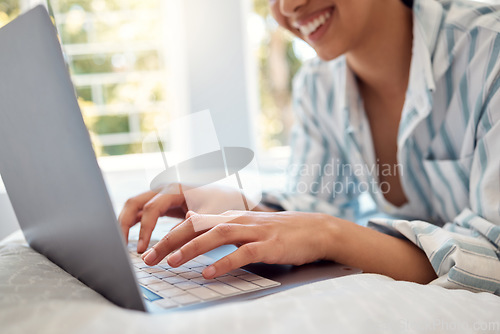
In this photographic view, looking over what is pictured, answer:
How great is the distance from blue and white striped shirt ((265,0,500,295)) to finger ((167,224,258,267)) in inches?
10.5

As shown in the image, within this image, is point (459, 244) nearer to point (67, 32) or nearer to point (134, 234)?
point (134, 234)

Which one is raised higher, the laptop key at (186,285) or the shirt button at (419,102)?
the shirt button at (419,102)

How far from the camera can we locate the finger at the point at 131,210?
0.84 m

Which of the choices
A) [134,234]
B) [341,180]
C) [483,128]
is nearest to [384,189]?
[341,180]

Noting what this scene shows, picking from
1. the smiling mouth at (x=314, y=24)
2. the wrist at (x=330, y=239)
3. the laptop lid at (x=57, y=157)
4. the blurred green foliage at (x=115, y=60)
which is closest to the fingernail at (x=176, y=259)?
the laptop lid at (x=57, y=157)

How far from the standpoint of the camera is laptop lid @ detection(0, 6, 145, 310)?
42 cm

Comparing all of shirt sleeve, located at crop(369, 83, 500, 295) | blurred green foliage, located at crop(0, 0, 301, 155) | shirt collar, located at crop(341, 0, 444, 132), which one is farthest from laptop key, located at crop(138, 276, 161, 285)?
blurred green foliage, located at crop(0, 0, 301, 155)

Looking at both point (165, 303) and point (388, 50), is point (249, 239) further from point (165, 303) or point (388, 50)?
point (388, 50)

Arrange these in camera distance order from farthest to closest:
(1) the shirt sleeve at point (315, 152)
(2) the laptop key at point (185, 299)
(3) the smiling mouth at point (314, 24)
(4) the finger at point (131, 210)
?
(1) the shirt sleeve at point (315, 152)
(3) the smiling mouth at point (314, 24)
(4) the finger at point (131, 210)
(2) the laptop key at point (185, 299)

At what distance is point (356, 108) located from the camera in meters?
1.23

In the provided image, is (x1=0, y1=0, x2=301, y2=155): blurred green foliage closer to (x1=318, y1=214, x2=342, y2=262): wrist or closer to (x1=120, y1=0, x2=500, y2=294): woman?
(x1=120, y1=0, x2=500, y2=294): woman

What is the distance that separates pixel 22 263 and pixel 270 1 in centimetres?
90

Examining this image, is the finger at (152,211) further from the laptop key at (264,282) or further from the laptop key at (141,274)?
the laptop key at (264,282)

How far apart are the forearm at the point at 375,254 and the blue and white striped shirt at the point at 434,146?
1.2 inches
